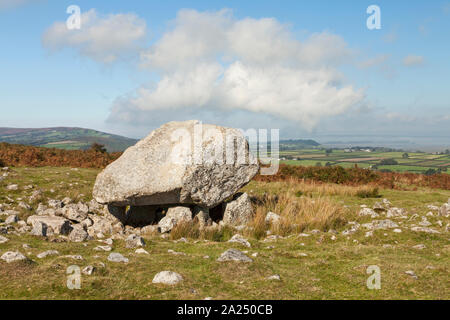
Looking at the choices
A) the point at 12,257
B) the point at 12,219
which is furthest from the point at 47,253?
the point at 12,219

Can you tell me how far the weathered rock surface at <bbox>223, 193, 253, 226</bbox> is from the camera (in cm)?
1119

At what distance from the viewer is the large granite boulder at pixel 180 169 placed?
32.7 feet

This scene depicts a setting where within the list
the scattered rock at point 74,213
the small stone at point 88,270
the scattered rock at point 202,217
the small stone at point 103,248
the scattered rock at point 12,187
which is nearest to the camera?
the small stone at point 88,270

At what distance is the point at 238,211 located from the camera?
1133 centimetres

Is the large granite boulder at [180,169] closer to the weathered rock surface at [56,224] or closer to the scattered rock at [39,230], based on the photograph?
the weathered rock surface at [56,224]

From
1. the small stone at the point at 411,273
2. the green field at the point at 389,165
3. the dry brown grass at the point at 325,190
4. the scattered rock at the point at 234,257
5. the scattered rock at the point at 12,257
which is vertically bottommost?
the green field at the point at 389,165

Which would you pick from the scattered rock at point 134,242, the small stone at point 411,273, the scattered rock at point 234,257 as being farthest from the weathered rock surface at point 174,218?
the small stone at point 411,273

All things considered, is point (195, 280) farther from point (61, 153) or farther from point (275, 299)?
→ point (61, 153)

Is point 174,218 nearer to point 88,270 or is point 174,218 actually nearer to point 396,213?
point 88,270

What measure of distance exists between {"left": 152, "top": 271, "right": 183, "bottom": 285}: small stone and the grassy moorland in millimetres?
108

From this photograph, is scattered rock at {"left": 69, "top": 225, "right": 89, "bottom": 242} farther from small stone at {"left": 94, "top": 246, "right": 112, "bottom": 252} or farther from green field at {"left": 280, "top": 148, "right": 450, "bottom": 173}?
green field at {"left": 280, "top": 148, "right": 450, "bottom": 173}

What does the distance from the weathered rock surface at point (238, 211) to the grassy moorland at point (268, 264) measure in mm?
604

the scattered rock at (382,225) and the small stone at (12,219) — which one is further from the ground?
the small stone at (12,219)
